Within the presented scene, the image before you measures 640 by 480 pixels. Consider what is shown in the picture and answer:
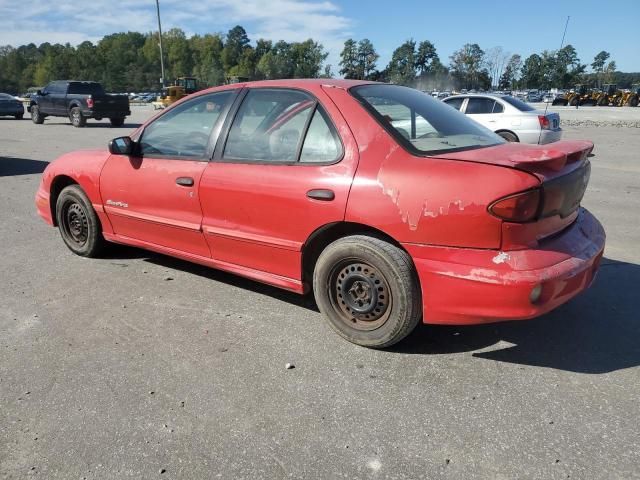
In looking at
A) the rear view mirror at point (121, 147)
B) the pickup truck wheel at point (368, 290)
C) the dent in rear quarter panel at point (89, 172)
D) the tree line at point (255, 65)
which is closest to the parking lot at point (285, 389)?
the pickup truck wheel at point (368, 290)

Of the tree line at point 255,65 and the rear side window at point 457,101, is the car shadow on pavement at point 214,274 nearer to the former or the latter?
the rear side window at point 457,101

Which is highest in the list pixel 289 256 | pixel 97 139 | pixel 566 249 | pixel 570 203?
pixel 570 203

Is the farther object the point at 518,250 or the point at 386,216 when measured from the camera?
the point at 386,216

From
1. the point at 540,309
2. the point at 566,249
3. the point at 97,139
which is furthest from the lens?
the point at 97,139

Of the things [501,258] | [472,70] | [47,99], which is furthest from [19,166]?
[472,70]

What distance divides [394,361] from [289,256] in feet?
3.08

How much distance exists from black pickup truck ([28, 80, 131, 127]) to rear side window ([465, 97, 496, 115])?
1463 centimetres

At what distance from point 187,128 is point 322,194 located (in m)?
1.49

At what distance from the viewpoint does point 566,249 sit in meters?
2.75

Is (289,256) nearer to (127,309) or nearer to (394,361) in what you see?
(394,361)

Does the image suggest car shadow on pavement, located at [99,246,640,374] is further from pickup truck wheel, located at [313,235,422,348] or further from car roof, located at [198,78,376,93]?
car roof, located at [198,78,376,93]

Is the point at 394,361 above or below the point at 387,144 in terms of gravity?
below

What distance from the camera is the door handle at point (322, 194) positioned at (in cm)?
296

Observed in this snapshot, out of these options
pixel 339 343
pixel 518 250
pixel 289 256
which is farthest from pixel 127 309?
pixel 518 250
